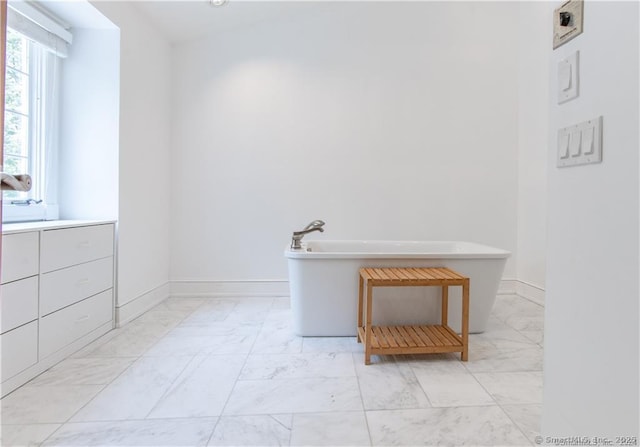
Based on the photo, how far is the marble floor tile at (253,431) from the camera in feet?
4.22

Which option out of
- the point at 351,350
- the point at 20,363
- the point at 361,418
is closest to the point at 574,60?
the point at 361,418

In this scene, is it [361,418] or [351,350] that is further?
[351,350]

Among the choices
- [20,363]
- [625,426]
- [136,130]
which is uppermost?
[136,130]

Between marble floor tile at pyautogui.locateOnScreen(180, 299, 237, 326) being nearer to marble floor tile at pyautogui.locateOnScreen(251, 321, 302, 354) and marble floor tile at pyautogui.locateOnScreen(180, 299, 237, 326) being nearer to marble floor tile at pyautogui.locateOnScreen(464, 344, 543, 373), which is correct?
marble floor tile at pyautogui.locateOnScreen(251, 321, 302, 354)

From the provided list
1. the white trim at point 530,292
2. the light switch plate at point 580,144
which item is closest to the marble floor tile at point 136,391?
the light switch plate at point 580,144

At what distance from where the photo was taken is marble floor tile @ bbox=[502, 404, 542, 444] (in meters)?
1.35

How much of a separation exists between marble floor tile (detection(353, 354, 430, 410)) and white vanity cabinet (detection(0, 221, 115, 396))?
1738mm

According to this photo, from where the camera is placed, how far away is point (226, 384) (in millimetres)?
1711

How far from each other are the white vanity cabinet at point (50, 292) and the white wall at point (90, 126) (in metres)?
0.30

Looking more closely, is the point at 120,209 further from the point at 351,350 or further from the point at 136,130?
the point at 351,350

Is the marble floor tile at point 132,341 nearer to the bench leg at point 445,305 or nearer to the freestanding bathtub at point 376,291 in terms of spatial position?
the freestanding bathtub at point 376,291

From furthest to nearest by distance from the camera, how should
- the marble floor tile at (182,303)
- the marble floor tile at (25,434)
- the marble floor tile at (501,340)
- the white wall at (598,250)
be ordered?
the marble floor tile at (182,303) → the marble floor tile at (501,340) → the marble floor tile at (25,434) → the white wall at (598,250)

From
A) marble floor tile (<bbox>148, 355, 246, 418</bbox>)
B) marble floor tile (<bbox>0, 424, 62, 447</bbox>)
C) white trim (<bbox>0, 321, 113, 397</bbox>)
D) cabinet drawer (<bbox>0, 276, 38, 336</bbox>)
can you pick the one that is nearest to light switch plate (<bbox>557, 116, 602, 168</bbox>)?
marble floor tile (<bbox>148, 355, 246, 418</bbox>)

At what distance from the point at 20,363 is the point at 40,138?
1.55 meters
